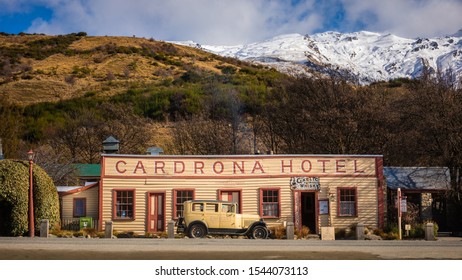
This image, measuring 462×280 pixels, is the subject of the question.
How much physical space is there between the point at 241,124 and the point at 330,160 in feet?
77.3

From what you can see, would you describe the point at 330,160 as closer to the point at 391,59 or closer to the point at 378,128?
the point at 378,128

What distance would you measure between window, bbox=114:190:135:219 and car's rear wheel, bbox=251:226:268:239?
6.10m

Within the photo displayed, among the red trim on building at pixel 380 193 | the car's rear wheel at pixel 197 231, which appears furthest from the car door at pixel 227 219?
the red trim on building at pixel 380 193

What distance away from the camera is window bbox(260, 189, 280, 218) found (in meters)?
27.5

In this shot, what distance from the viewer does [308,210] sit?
93.1ft

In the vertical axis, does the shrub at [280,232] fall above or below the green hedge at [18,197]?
below

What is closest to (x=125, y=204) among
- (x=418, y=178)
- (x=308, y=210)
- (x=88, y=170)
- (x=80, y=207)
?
(x=80, y=207)

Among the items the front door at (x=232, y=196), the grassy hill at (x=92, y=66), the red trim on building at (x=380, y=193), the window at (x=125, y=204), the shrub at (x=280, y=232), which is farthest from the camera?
the grassy hill at (x=92, y=66)

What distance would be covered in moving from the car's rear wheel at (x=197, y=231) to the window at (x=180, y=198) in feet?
10.5

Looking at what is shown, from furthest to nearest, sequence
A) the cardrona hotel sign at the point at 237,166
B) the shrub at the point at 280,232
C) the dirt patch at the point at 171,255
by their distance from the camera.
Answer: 1. the cardrona hotel sign at the point at 237,166
2. the shrub at the point at 280,232
3. the dirt patch at the point at 171,255

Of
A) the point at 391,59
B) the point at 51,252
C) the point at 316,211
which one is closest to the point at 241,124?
the point at 316,211

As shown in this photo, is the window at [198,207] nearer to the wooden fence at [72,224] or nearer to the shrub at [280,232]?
the shrub at [280,232]

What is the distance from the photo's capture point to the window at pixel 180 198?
27.2 meters
